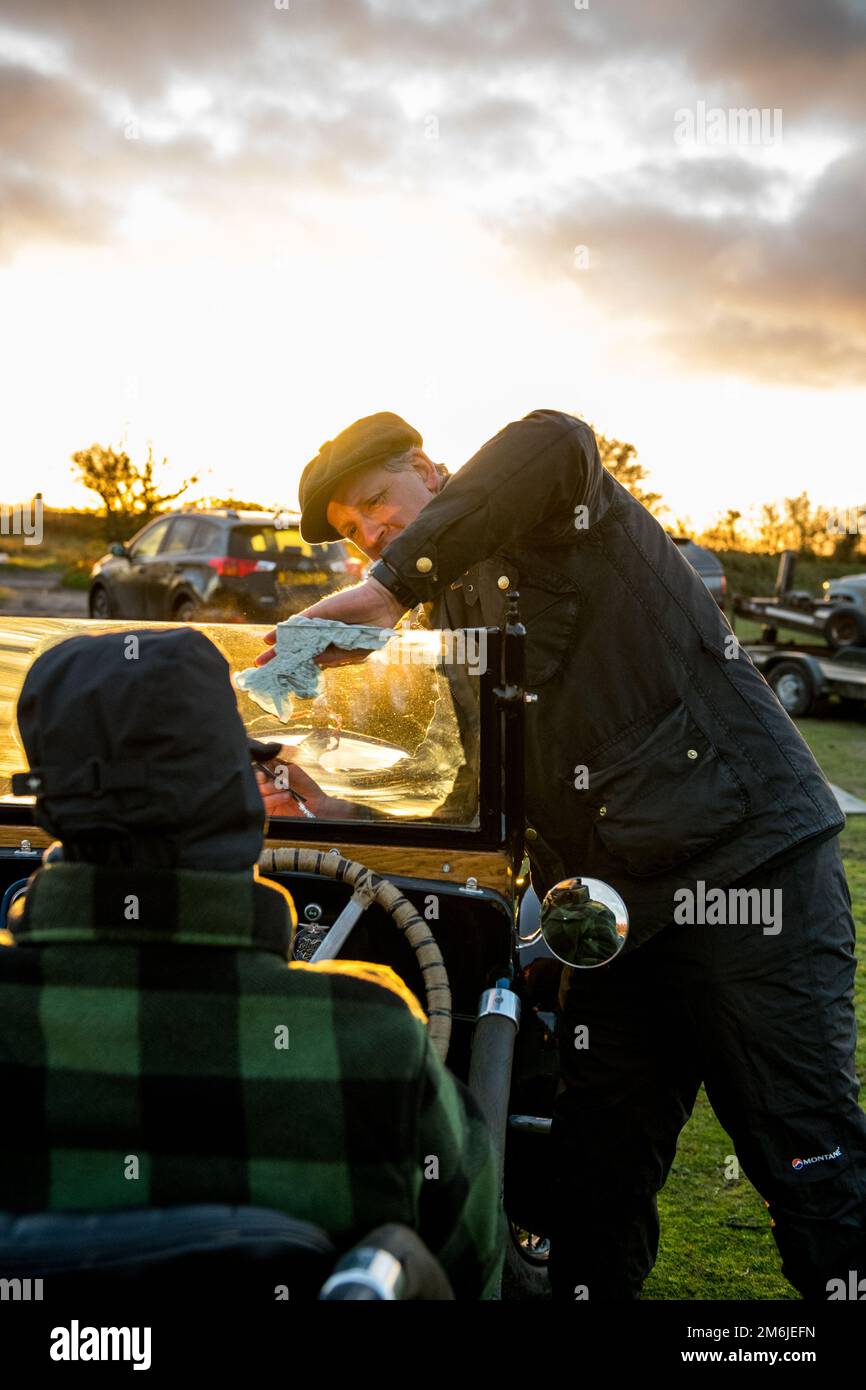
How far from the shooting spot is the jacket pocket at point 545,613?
87.3 inches

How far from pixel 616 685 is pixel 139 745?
1.19 m

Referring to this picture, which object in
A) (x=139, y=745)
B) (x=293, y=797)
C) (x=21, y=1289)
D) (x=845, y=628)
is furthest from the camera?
(x=845, y=628)

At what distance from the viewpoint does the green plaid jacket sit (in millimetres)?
1229

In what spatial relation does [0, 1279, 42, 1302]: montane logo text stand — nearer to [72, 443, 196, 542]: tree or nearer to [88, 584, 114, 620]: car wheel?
[88, 584, 114, 620]: car wheel

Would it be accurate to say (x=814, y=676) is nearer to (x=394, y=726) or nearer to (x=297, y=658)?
(x=394, y=726)

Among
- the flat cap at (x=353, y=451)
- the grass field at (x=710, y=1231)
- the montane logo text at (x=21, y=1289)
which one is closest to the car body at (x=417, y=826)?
the flat cap at (x=353, y=451)

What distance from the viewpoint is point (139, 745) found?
1225 millimetres

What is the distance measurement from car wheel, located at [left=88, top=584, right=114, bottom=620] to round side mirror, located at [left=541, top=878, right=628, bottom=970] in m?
13.5

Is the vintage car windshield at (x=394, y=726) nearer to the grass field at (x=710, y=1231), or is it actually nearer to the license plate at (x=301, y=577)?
the grass field at (x=710, y=1231)

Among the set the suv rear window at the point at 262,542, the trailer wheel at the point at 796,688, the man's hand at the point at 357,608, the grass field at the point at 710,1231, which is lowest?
the grass field at the point at 710,1231

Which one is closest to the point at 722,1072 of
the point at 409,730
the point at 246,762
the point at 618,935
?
the point at 618,935

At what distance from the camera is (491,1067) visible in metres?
2.00

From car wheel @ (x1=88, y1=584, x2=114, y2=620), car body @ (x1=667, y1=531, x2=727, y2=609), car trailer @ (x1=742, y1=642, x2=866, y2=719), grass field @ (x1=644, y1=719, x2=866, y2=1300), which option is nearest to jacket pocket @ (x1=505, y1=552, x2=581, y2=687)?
grass field @ (x1=644, y1=719, x2=866, y2=1300)

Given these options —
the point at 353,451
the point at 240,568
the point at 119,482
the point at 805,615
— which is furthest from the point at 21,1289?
the point at 119,482
